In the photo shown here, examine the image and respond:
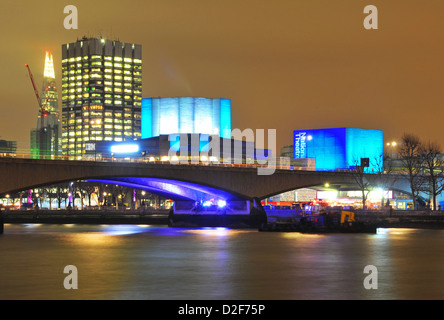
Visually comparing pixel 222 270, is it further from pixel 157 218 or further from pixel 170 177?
pixel 157 218

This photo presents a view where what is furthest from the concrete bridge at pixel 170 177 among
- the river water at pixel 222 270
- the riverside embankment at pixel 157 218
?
the river water at pixel 222 270

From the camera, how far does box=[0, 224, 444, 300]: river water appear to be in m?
40.6

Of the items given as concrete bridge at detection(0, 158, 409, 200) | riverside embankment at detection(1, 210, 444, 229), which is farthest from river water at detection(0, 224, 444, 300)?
riverside embankment at detection(1, 210, 444, 229)

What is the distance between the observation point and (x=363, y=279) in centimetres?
4659

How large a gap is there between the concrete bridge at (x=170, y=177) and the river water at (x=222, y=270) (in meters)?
28.2

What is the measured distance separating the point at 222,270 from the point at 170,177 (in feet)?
250

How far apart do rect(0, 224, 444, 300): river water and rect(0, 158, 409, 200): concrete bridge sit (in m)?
28.2

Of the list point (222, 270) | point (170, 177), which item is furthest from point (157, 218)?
point (222, 270)

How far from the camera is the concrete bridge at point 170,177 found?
10825 cm

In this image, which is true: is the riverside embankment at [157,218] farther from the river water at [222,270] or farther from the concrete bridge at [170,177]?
the river water at [222,270]

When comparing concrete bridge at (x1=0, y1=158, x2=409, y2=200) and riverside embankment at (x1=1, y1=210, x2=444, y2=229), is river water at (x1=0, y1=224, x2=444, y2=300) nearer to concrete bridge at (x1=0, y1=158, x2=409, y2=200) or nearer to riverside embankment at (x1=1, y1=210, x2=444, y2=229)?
concrete bridge at (x1=0, y1=158, x2=409, y2=200)

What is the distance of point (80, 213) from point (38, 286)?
429 feet
